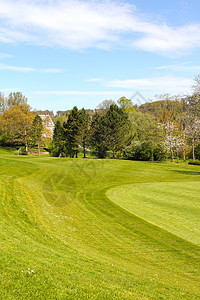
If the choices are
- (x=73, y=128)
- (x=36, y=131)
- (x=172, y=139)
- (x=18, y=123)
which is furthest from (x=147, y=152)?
(x=18, y=123)

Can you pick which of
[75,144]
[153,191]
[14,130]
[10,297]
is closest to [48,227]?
[10,297]

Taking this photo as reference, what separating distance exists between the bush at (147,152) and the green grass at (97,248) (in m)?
31.9

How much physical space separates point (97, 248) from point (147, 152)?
42782mm

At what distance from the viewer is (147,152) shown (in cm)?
5109

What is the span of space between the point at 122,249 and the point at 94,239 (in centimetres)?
134

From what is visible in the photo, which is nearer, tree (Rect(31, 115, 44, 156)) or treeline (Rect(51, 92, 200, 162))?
treeline (Rect(51, 92, 200, 162))

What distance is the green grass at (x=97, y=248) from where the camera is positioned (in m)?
5.44

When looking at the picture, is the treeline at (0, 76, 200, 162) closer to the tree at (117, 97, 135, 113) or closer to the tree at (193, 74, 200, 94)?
the tree at (193, 74, 200, 94)

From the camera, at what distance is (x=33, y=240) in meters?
8.37

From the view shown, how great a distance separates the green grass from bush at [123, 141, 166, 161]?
1257 inches

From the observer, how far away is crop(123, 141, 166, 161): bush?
50.4 meters

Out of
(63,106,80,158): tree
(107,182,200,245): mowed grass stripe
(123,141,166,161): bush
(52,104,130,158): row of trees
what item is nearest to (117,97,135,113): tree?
(52,104,130,158): row of trees

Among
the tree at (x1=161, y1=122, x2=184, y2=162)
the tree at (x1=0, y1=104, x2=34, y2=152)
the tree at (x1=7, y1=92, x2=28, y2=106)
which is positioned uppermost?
the tree at (x1=7, y1=92, x2=28, y2=106)

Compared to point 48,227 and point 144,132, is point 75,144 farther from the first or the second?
point 48,227
